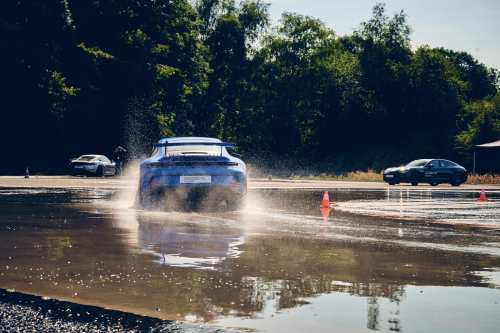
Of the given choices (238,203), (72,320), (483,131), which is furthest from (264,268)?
(483,131)

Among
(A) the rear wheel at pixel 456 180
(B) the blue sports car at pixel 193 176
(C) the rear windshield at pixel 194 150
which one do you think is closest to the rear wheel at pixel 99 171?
(A) the rear wheel at pixel 456 180

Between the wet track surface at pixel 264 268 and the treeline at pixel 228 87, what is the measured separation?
34374 mm

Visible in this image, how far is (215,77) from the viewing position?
8525 centimetres

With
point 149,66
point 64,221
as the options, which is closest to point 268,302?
point 64,221

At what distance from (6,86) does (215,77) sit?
39.4 metres

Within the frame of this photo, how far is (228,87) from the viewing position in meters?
86.7

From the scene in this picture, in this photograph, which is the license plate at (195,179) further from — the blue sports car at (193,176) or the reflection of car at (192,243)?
the reflection of car at (192,243)

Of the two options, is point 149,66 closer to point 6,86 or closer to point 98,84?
point 98,84

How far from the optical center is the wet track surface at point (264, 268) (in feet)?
20.7

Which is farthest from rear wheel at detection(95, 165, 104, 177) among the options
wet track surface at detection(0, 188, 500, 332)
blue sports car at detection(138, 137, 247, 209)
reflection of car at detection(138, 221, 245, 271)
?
reflection of car at detection(138, 221, 245, 271)

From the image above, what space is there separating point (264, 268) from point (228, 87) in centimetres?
7863

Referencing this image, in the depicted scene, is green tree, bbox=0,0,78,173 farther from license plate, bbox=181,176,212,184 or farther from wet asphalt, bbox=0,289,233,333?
wet asphalt, bbox=0,289,233,333

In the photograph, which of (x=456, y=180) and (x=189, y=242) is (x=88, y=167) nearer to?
(x=456, y=180)

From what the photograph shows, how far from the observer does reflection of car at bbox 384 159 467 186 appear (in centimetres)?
3866
